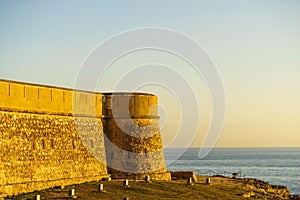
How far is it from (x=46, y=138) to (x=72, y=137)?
130 inches

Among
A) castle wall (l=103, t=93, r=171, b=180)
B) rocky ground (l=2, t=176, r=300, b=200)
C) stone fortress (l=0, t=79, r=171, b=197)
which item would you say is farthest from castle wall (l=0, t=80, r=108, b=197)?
rocky ground (l=2, t=176, r=300, b=200)

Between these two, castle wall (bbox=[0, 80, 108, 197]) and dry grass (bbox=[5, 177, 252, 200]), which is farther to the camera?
dry grass (bbox=[5, 177, 252, 200])

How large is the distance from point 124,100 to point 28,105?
10.7 meters

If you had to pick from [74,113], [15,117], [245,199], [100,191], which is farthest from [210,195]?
[15,117]

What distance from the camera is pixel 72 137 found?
4031 cm

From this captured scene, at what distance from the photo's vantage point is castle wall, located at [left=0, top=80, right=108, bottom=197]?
33.8 metres

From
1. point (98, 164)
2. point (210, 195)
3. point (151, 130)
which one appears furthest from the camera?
point (151, 130)

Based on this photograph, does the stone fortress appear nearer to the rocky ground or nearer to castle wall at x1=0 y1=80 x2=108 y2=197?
castle wall at x1=0 y1=80 x2=108 y2=197

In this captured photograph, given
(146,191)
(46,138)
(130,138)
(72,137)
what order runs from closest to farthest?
(146,191) → (46,138) → (72,137) → (130,138)

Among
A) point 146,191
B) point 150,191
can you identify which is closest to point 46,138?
point 146,191

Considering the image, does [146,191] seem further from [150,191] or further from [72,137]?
[72,137]

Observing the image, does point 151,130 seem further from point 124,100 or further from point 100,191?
point 100,191

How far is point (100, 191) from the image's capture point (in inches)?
1401

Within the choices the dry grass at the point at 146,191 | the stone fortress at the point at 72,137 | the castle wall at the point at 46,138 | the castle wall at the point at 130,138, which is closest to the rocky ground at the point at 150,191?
the dry grass at the point at 146,191
